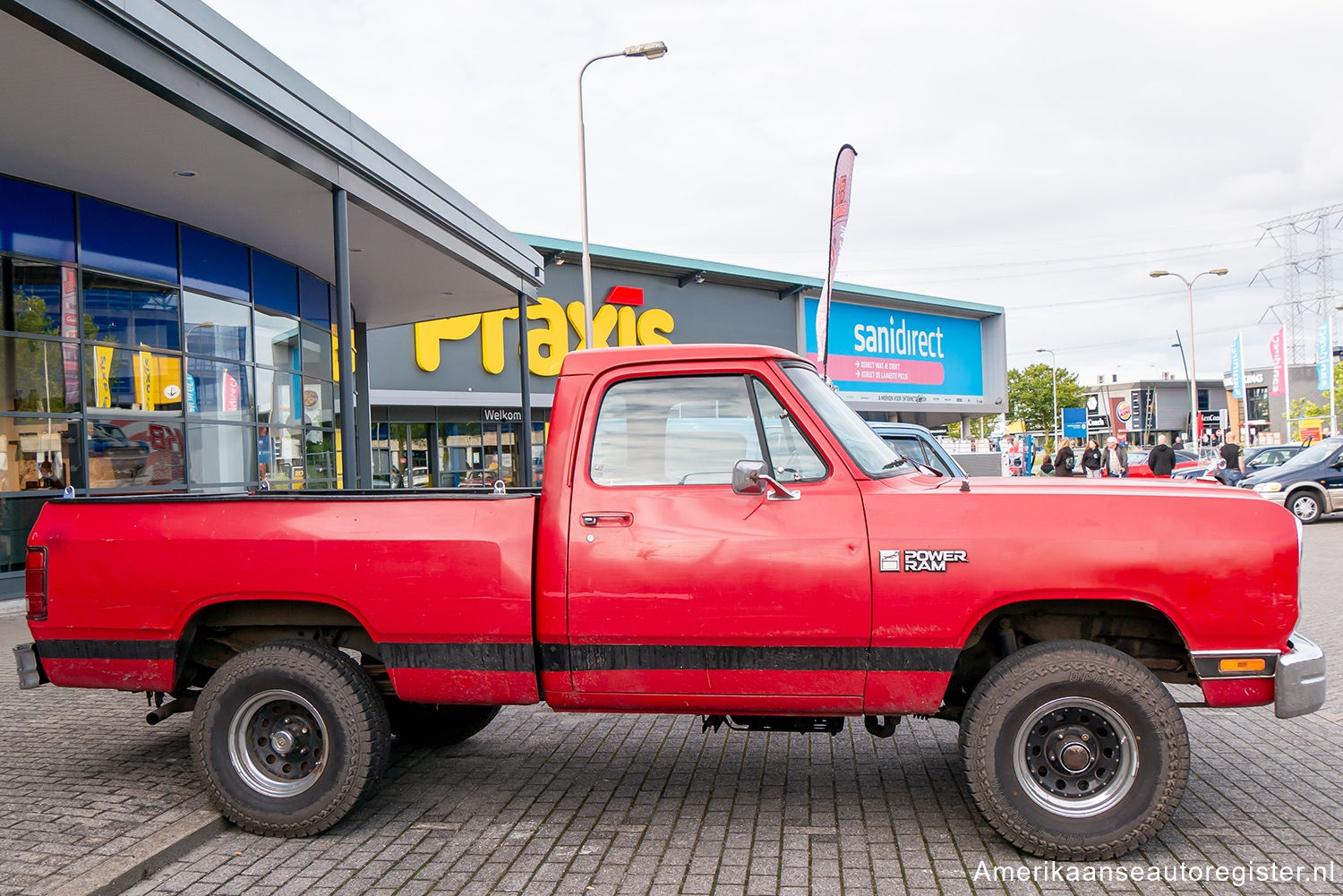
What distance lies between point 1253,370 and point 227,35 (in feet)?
392

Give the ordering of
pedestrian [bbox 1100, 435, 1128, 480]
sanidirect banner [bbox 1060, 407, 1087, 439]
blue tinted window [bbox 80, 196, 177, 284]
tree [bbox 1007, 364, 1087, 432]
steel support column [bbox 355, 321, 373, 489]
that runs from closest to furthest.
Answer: blue tinted window [bbox 80, 196, 177, 284]
pedestrian [bbox 1100, 435, 1128, 480]
steel support column [bbox 355, 321, 373, 489]
sanidirect banner [bbox 1060, 407, 1087, 439]
tree [bbox 1007, 364, 1087, 432]

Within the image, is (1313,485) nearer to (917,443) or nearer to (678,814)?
(917,443)

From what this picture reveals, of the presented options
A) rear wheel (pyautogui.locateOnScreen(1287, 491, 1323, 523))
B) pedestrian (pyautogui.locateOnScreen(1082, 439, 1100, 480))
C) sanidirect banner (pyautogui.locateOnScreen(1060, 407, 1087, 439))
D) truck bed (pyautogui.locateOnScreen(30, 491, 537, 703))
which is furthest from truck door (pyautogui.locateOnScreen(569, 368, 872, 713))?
sanidirect banner (pyautogui.locateOnScreen(1060, 407, 1087, 439))

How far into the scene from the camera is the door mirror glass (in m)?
4.00

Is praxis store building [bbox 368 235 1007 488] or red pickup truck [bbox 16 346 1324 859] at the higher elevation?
praxis store building [bbox 368 235 1007 488]

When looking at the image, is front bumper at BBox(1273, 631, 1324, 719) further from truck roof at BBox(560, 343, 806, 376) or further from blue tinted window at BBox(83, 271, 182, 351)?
blue tinted window at BBox(83, 271, 182, 351)

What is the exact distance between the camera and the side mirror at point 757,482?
4.01 m

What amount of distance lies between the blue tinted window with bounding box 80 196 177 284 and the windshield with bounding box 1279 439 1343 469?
20.9 meters

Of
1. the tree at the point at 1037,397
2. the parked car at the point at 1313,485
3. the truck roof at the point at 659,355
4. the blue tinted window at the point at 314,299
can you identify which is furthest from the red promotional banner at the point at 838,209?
the tree at the point at 1037,397

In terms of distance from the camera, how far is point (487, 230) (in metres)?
15.1

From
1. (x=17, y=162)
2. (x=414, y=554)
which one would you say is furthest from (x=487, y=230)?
(x=414, y=554)

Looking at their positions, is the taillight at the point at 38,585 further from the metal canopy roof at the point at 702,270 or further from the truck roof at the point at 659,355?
the metal canopy roof at the point at 702,270

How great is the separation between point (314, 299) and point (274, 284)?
1.64 meters

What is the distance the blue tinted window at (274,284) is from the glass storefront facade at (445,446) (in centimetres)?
857
